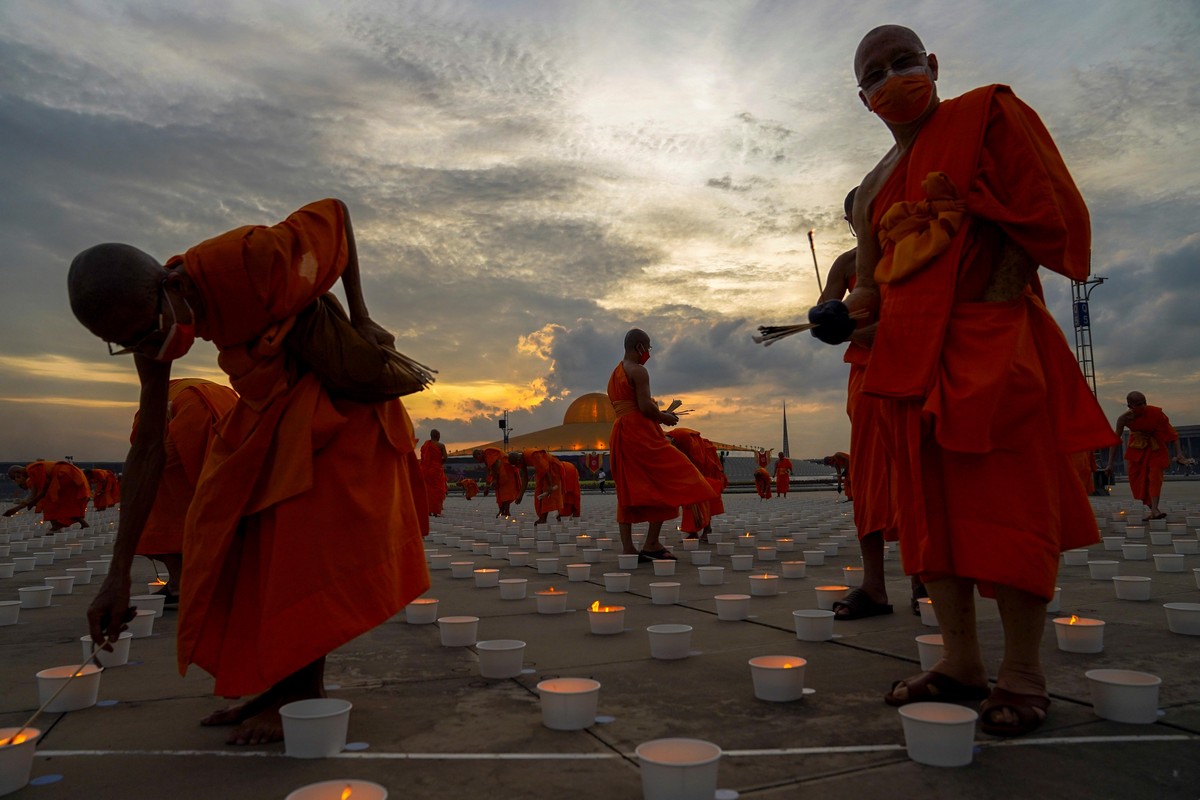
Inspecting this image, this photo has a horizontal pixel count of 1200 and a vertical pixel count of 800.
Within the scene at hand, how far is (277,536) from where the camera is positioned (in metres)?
2.39

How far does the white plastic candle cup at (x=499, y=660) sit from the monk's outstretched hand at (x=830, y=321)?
167 cm

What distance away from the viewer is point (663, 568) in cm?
632

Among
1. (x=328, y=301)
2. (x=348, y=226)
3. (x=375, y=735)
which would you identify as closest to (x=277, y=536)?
(x=375, y=735)

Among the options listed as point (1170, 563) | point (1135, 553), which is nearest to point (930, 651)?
point (1170, 563)

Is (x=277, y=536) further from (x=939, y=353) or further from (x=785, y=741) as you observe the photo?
(x=939, y=353)

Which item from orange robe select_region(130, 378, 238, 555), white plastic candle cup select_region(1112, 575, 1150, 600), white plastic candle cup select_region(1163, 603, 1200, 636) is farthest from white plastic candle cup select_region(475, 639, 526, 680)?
white plastic candle cup select_region(1112, 575, 1150, 600)

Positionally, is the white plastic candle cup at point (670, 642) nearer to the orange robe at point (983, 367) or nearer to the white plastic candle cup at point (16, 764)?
the orange robe at point (983, 367)

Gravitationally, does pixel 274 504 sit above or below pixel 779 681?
above

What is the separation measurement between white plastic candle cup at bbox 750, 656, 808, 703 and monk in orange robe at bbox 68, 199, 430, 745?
4.06 feet

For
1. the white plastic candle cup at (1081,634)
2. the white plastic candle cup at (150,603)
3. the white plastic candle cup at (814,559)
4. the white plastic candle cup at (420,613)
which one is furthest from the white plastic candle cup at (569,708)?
the white plastic candle cup at (814,559)

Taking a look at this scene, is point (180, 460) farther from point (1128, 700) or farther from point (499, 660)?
point (1128, 700)

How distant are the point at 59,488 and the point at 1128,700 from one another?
16.5 metres

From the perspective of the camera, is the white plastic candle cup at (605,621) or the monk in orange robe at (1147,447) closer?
the white plastic candle cup at (605,621)

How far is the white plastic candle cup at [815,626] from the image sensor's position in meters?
3.52
